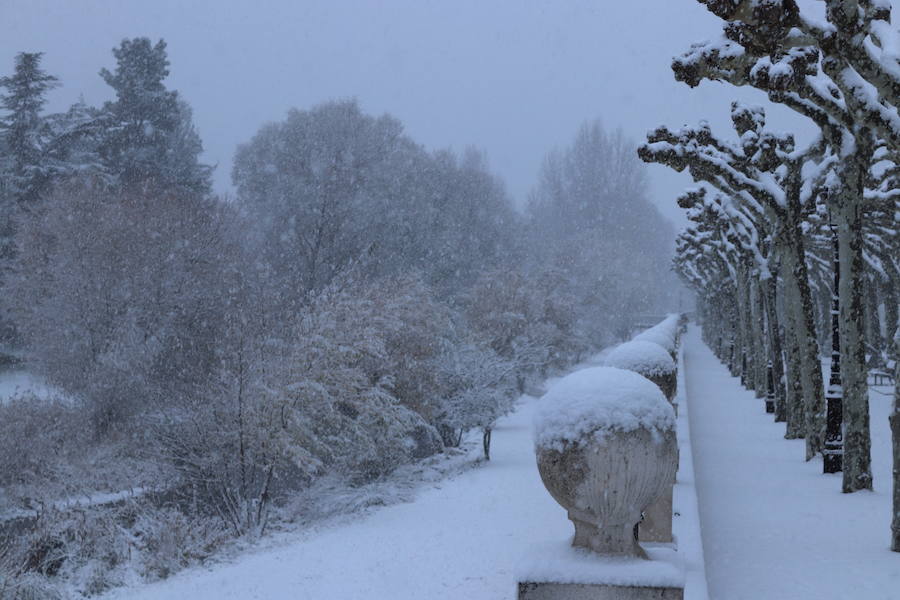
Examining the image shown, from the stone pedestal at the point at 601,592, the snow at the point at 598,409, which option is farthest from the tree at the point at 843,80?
the stone pedestal at the point at 601,592

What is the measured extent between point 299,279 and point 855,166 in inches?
1358

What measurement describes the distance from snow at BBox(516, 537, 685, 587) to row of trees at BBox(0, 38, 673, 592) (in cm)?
1364

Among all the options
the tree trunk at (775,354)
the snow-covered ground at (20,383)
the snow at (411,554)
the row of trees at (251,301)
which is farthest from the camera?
the snow-covered ground at (20,383)

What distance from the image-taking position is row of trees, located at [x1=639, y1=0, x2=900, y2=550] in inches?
303

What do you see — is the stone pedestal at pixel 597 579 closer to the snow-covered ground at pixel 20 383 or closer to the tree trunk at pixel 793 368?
the tree trunk at pixel 793 368

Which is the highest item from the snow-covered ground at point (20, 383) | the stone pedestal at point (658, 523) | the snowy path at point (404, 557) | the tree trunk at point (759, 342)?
the tree trunk at point (759, 342)

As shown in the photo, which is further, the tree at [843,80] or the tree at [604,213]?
the tree at [604,213]

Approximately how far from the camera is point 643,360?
752cm

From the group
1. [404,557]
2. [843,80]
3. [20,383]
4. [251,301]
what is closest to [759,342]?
[404,557]

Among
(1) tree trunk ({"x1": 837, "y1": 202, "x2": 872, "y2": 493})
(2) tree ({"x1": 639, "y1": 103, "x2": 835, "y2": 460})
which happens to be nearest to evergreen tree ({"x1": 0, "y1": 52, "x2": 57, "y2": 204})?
(2) tree ({"x1": 639, "y1": 103, "x2": 835, "y2": 460})

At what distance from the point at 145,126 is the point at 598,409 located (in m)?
49.0

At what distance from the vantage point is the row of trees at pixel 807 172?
770cm

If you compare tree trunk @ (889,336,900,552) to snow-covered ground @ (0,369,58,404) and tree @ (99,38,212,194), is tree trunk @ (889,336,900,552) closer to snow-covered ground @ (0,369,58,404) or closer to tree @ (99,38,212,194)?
snow-covered ground @ (0,369,58,404)

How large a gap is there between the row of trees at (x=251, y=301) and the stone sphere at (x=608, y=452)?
1378 centimetres
